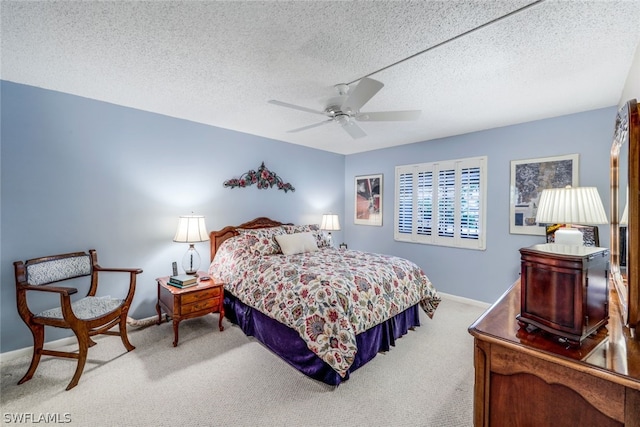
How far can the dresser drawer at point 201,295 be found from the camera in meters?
2.86

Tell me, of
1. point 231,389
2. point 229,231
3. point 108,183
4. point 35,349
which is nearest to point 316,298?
point 231,389

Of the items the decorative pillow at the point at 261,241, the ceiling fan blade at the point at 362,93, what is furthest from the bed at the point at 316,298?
the ceiling fan blade at the point at 362,93

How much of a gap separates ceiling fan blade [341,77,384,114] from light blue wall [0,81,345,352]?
89.6 inches

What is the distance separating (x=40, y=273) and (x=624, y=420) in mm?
3816

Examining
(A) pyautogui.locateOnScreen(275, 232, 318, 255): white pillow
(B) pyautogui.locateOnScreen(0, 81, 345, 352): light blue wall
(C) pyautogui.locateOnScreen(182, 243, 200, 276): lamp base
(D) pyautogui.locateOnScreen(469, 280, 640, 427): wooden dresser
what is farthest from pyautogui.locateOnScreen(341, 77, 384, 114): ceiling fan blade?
(C) pyautogui.locateOnScreen(182, 243, 200, 276): lamp base

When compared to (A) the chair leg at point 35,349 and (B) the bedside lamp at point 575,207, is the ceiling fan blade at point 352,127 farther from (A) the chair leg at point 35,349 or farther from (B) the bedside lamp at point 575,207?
(A) the chair leg at point 35,349

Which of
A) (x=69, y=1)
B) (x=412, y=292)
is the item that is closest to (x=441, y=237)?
(x=412, y=292)

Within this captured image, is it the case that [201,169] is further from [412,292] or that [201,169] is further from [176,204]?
[412,292]

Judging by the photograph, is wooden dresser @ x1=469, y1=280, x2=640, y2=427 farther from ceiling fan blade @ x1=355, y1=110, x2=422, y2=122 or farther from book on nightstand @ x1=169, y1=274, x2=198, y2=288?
book on nightstand @ x1=169, y1=274, x2=198, y2=288

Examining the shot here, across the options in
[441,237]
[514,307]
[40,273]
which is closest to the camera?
[514,307]

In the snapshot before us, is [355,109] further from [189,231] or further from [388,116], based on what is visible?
[189,231]

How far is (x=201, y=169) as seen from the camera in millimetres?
3791

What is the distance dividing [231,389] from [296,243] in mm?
1927

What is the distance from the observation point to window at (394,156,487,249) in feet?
13.1
